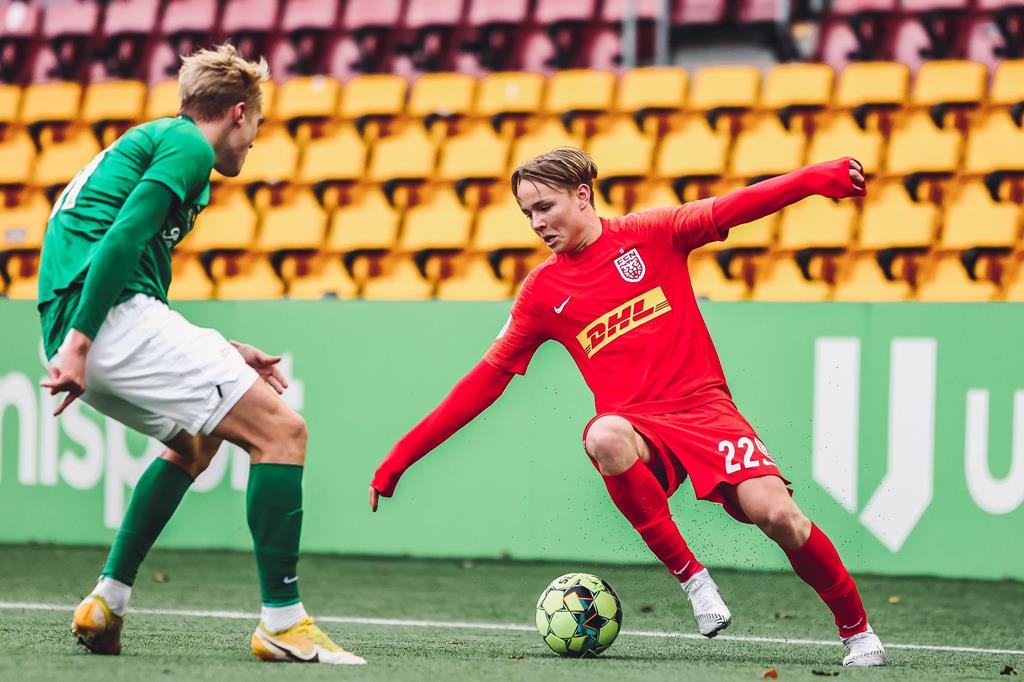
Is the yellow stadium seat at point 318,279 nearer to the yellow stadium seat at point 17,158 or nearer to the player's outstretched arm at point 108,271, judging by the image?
the yellow stadium seat at point 17,158

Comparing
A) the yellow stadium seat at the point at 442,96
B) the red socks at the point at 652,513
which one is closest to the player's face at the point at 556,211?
the red socks at the point at 652,513

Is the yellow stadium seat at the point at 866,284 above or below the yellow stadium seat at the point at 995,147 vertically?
below

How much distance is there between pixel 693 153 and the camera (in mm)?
9211

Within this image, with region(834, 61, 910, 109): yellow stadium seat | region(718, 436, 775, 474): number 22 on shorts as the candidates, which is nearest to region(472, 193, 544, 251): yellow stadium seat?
region(834, 61, 910, 109): yellow stadium seat

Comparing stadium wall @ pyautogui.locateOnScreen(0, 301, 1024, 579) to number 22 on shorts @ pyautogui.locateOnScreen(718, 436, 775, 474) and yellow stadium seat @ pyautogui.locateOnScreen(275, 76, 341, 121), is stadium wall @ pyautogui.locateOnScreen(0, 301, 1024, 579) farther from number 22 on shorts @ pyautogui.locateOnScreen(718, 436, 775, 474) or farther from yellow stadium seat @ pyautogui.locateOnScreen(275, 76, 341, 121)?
yellow stadium seat @ pyautogui.locateOnScreen(275, 76, 341, 121)

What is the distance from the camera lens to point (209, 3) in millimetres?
11984

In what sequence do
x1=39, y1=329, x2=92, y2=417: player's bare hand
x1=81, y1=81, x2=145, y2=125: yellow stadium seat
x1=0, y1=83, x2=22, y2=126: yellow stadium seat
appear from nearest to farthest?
x1=39, y1=329, x2=92, y2=417: player's bare hand, x1=81, y1=81, x2=145, y2=125: yellow stadium seat, x1=0, y1=83, x2=22, y2=126: yellow stadium seat

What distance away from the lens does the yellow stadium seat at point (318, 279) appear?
916 centimetres

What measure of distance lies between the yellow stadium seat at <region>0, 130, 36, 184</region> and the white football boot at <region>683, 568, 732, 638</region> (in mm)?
7631

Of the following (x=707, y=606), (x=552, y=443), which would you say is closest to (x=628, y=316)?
(x=707, y=606)

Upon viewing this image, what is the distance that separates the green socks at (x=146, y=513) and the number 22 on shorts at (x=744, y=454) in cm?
152

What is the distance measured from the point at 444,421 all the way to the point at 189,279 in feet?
17.3

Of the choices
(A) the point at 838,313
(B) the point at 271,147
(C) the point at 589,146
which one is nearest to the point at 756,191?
(A) the point at 838,313

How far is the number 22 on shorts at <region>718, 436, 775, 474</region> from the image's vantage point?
4309mm
